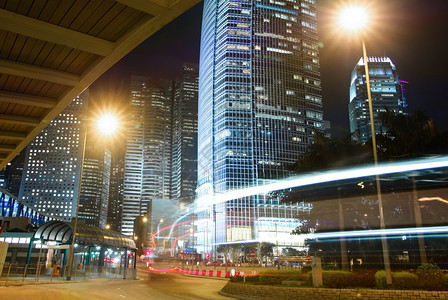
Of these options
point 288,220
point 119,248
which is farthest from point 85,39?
point 288,220

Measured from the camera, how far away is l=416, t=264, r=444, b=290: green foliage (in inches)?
643

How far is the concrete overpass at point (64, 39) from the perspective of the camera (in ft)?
19.1

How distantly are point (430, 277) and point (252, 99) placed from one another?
11233cm

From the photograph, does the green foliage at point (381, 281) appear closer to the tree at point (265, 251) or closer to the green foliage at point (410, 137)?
the green foliage at point (410, 137)

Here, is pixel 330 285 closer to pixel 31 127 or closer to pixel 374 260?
pixel 31 127

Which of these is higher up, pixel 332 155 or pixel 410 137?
pixel 410 137

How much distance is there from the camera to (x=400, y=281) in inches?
675

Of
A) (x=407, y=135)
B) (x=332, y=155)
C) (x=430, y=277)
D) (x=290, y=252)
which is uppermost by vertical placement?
(x=407, y=135)

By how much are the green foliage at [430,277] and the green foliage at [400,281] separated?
301 mm

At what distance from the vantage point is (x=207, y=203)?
126m

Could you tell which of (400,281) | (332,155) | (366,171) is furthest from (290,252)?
(400,281)

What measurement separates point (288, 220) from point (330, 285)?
3970 inches

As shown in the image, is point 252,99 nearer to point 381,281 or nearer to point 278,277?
point 278,277

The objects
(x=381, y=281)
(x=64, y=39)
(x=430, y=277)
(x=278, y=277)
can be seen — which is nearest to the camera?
(x=64, y=39)
